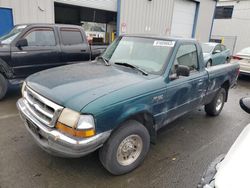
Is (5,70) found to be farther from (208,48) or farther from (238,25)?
(238,25)

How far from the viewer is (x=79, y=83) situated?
262 cm

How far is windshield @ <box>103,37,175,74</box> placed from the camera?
10.5ft

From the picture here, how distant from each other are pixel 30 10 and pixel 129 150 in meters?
8.20

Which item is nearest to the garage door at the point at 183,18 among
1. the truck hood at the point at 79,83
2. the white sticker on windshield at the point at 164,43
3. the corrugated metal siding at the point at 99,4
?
the corrugated metal siding at the point at 99,4

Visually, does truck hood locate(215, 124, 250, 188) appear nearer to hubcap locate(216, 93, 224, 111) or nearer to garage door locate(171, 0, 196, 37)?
hubcap locate(216, 93, 224, 111)

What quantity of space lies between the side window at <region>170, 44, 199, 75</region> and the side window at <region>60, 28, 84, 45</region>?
12.6 feet

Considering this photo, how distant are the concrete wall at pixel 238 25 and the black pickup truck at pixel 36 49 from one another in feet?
77.2

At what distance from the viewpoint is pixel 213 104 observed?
16.2 feet

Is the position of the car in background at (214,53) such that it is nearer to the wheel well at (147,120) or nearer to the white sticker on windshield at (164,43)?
the white sticker on windshield at (164,43)

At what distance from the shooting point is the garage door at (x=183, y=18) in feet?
50.8

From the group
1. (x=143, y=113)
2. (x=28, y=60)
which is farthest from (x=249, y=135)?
(x=28, y=60)

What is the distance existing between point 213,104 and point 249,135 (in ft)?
10.4

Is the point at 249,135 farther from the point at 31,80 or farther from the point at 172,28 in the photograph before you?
the point at 172,28

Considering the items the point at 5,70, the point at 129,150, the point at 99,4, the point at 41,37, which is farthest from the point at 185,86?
the point at 99,4
